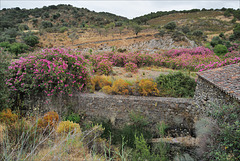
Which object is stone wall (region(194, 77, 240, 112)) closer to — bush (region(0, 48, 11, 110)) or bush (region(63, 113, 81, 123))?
bush (region(63, 113, 81, 123))

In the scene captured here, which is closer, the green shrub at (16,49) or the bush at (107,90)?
the bush at (107,90)

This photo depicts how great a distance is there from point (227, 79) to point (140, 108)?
10.7 ft

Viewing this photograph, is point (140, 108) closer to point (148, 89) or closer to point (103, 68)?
point (148, 89)

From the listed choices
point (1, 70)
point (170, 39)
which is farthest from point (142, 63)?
point (170, 39)

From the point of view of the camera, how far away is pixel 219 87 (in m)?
4.27

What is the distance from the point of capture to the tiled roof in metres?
3.95

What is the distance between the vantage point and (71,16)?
4906 cm

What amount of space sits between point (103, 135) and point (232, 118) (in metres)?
4.07

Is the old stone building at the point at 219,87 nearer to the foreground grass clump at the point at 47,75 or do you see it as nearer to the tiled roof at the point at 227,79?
the tiled roof at the point at 227,79

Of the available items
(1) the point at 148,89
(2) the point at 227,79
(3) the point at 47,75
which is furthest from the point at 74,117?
(2) the point at 227,79

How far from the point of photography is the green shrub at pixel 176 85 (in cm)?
650

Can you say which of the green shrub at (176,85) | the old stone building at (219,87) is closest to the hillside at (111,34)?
the green shrub at (176,85)

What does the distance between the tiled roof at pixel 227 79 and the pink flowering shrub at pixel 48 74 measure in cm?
504

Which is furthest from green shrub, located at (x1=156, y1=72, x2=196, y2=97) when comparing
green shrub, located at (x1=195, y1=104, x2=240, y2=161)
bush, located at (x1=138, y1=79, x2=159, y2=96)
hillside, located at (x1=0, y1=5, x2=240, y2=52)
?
hillside, located at (x1=0, y1=5, x2=240, y2=52)
